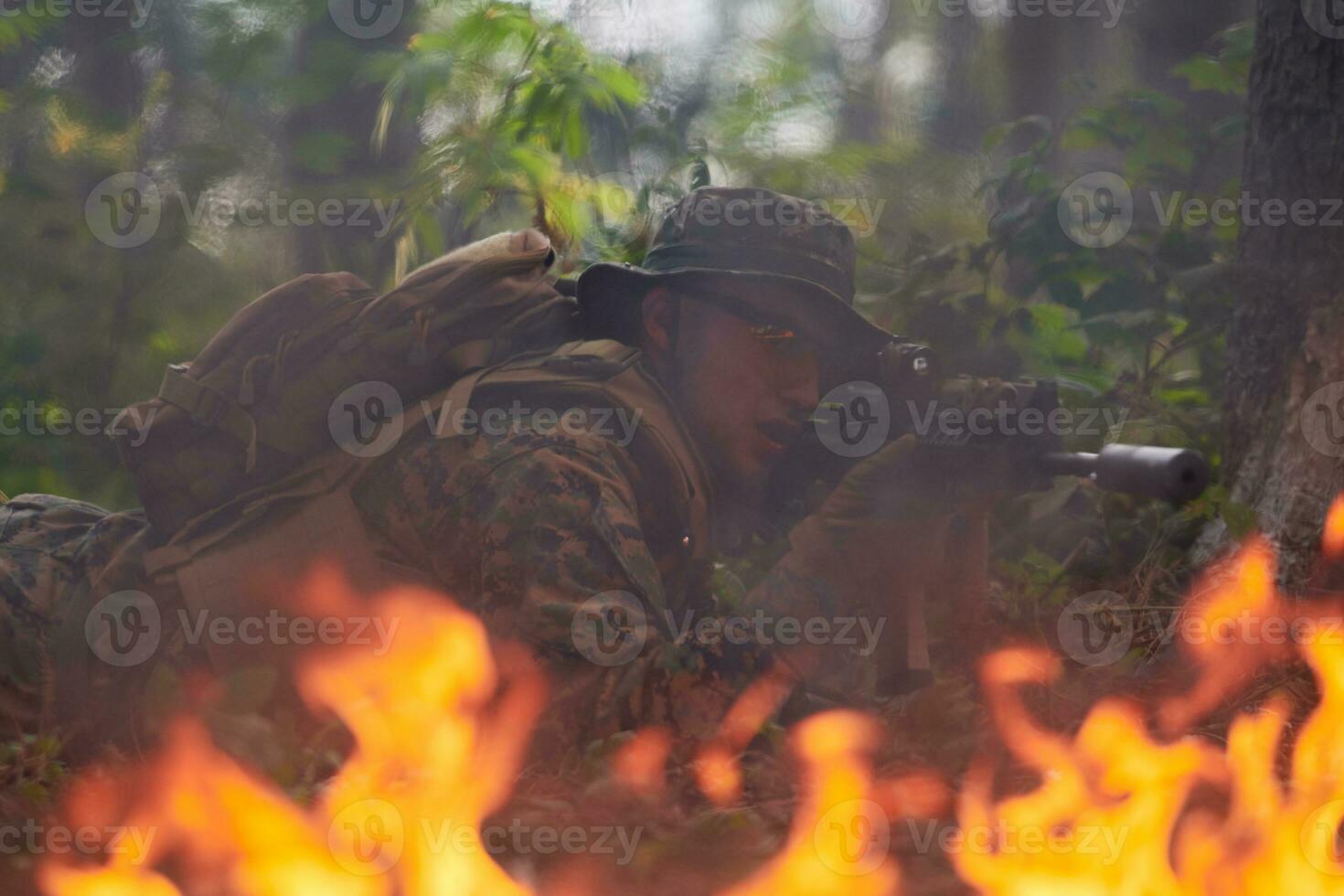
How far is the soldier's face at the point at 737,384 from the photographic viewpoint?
3252mm

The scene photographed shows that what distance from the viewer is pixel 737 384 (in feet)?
10.7

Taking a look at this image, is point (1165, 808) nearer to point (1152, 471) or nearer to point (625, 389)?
point (1152, 471)

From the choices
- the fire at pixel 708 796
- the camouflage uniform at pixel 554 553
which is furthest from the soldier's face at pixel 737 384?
the fire at pixel 708 796

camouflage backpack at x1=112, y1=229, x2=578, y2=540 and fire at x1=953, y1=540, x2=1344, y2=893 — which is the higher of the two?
camouflage backpack at x1=112, y1=229, x2=578, y2=540

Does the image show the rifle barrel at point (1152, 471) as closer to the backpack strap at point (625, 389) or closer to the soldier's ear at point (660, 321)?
the backpack strap at point (625, 389)

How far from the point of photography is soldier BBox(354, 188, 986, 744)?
265 cm

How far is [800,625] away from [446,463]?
1521 mm

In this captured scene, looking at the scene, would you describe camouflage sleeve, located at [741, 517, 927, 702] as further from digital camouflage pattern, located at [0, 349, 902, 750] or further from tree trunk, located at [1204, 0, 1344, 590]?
tree trunk, located at [1204, 0, 1344, 590]

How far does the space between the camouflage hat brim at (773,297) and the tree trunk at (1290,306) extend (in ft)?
5.45

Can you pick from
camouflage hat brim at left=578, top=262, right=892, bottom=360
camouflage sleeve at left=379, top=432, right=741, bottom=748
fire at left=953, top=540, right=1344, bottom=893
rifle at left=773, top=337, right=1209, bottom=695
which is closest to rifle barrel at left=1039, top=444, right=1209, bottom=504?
rifle at left=773, top=337, right=1209, bottom=695

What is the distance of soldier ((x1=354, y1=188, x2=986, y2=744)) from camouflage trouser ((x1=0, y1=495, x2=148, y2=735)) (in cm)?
71

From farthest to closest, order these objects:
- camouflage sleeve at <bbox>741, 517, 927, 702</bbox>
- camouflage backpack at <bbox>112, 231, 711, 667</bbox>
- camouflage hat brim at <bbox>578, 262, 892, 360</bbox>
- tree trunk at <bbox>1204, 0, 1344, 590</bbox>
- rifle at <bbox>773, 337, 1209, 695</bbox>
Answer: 1. tree trunk at <bbox>1204, 0, 1344, 590</bbox>
2. camouflage sleeve at <bbox>741, 517, 927, 702</bbox>
3. camouflage hat brim at <bbox>578, 262, 892, 360</bbox>
4. camouflage backpack at <bbox>112, 231, 711, 667</bbox>
5. rifle at <bbox>773, 337, 1209, 695</bbox>

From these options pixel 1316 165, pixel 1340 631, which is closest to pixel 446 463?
pixel 1340 631

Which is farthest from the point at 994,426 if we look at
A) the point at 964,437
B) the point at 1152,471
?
the point at 1152,471
